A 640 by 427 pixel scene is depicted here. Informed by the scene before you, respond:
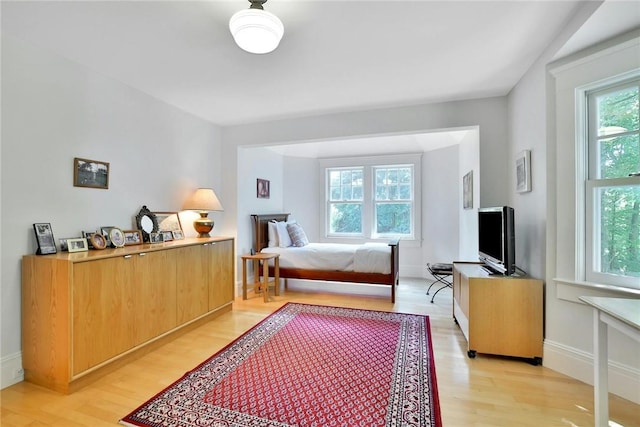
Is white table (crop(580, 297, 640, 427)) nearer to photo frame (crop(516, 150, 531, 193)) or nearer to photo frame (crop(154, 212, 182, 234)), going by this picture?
photo frame (crop(516, 150, 531, 193))

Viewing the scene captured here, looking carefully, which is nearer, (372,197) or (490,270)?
(490,270)

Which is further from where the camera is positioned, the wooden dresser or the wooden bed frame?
the wooden bed frame

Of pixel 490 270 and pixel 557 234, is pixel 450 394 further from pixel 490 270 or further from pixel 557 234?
pixel 557 234

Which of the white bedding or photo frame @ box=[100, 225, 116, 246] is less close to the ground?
photo frame @ box=[100, 225, 116, 246]

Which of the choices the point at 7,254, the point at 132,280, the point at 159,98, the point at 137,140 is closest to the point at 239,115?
the point at 159,98

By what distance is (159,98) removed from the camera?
3197 mm

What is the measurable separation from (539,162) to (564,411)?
5.73ft

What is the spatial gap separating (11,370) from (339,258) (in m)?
3.24

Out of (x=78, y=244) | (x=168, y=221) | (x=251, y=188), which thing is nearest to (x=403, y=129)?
(x=251, y=188)

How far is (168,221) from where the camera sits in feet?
11.0

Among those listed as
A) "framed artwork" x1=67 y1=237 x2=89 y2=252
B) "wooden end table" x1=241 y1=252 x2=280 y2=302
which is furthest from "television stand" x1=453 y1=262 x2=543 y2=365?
"framed artwork" x1=67 y1=237 x2=89 y2=252

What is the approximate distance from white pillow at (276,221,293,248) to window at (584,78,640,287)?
3585mm

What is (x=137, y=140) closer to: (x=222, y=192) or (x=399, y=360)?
(x=222, y=192)

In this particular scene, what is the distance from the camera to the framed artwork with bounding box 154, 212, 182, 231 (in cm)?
324
